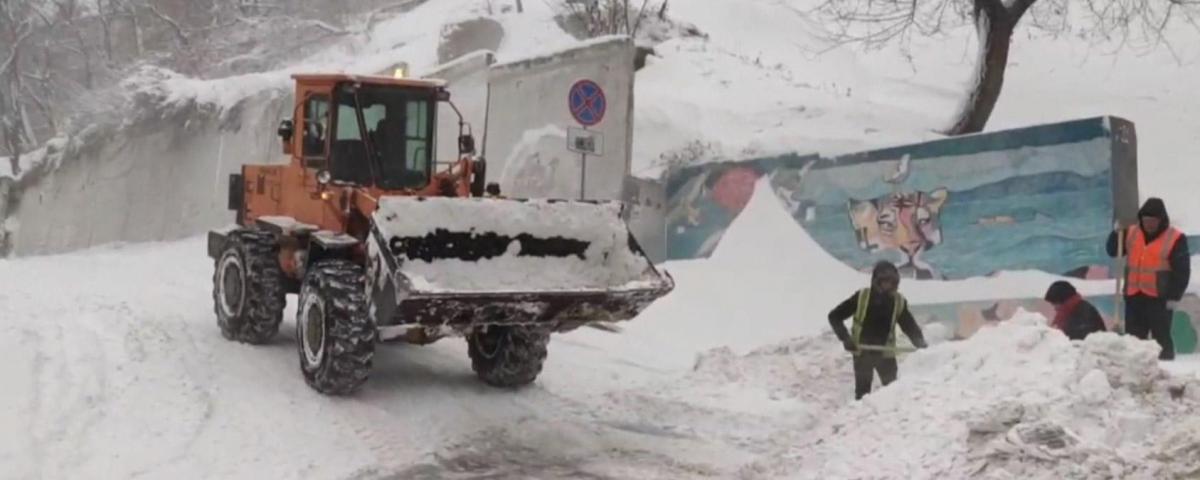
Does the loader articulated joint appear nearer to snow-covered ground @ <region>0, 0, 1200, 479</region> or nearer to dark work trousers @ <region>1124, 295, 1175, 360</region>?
snow-covered ground @ <region>0, 0, 1200, 479</region>

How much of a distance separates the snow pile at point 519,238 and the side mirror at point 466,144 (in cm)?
167

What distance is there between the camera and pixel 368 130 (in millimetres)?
9039

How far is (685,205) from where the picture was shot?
14.7m

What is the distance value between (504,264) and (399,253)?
0.69 metres

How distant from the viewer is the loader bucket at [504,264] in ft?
24.0

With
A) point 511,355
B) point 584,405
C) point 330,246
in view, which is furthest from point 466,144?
point 584,405

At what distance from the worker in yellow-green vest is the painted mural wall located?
3.58m

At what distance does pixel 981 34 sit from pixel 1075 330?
7.59m

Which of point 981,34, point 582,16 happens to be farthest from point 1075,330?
point 582,16

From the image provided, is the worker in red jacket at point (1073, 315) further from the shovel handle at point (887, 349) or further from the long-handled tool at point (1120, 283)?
the shovel handle at point (887, 349)

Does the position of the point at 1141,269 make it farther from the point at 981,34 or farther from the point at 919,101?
the point at 919,101

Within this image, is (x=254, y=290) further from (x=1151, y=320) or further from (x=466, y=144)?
(x=1151, y=320)

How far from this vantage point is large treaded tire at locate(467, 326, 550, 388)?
9.02 m

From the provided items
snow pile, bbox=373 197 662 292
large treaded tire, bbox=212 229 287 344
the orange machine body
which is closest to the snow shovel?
snow pile, bbox=373 197 662 292
